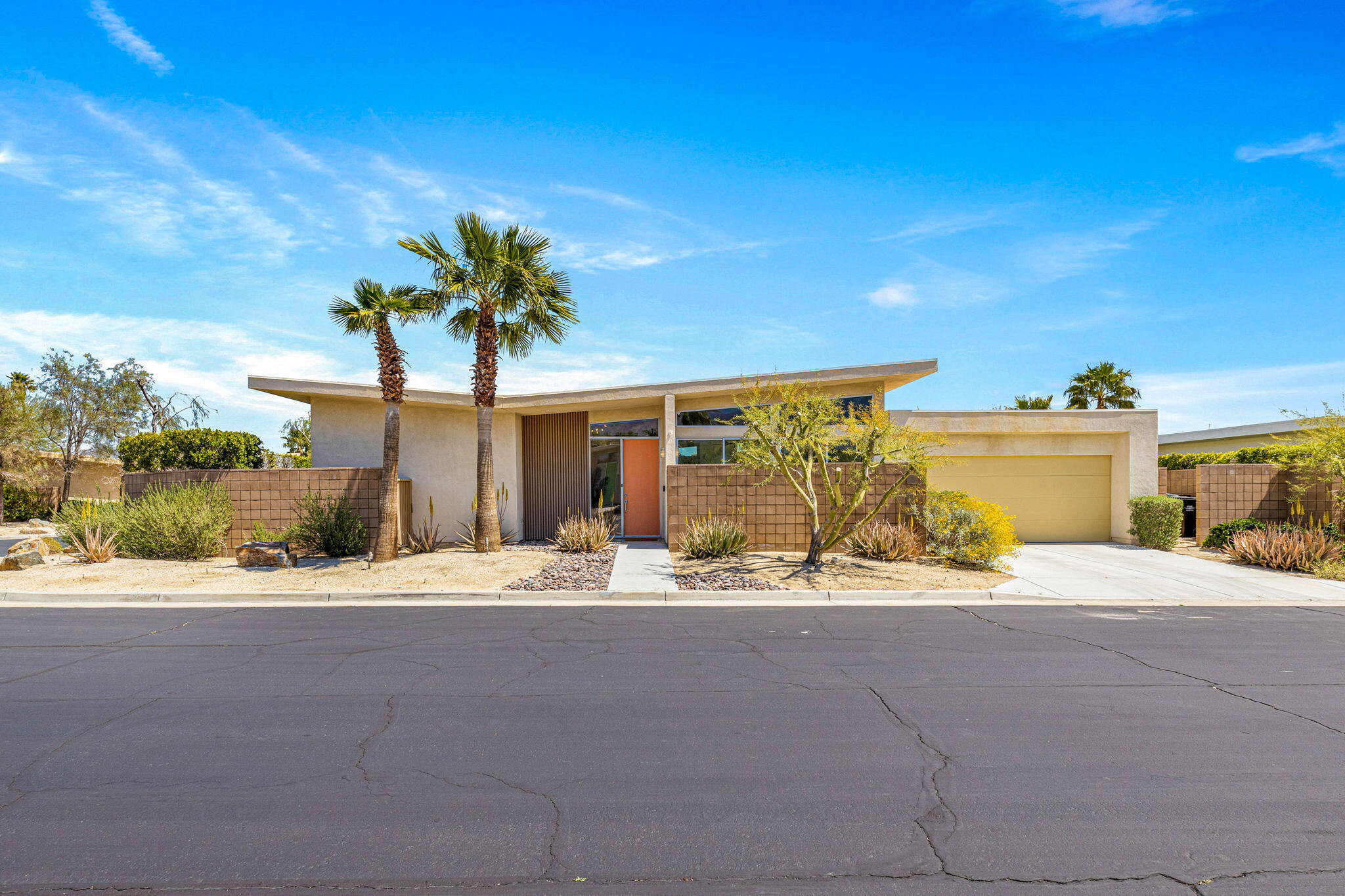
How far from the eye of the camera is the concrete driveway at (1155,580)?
1174 cm

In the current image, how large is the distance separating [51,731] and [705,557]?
10.7m

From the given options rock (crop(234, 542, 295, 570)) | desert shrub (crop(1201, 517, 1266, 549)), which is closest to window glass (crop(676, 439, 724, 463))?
rock (crop(234, 542, 295, 570))

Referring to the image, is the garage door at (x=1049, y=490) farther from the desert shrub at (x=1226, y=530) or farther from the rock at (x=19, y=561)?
the rock at (x=19, y=561)

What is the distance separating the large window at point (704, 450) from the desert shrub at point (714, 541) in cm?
367

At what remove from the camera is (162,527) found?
15.1 m

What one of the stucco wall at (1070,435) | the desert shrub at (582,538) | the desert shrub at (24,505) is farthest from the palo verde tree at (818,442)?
the desert shrub at (24,505)

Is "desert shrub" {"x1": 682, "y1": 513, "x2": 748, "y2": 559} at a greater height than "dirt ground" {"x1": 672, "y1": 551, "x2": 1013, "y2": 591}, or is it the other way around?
"desert shrub" {"x1": 682, "y1": 513, "x2": 748, "y2": 559}

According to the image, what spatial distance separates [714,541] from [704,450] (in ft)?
14.6

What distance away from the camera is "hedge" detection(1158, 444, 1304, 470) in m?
17.5

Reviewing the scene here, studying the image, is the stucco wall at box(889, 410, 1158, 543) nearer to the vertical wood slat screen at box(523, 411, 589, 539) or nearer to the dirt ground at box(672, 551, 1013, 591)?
the dirt ground at box(672, 551, 1013, 591)

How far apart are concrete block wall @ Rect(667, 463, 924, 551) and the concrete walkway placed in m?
0.81

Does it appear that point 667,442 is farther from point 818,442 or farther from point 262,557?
point 262,557

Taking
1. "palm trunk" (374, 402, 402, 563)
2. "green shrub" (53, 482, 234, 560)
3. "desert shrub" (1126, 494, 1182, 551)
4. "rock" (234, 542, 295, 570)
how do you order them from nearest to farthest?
"rock" (234, 542, 295, 570) → "palm trunk" (374, 402, 402, 563) → "green shrub" (53, 482, 234, 560) → "desert shrub" (1126, 494, 1182, 551)

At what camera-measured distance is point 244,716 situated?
19.2 ft
